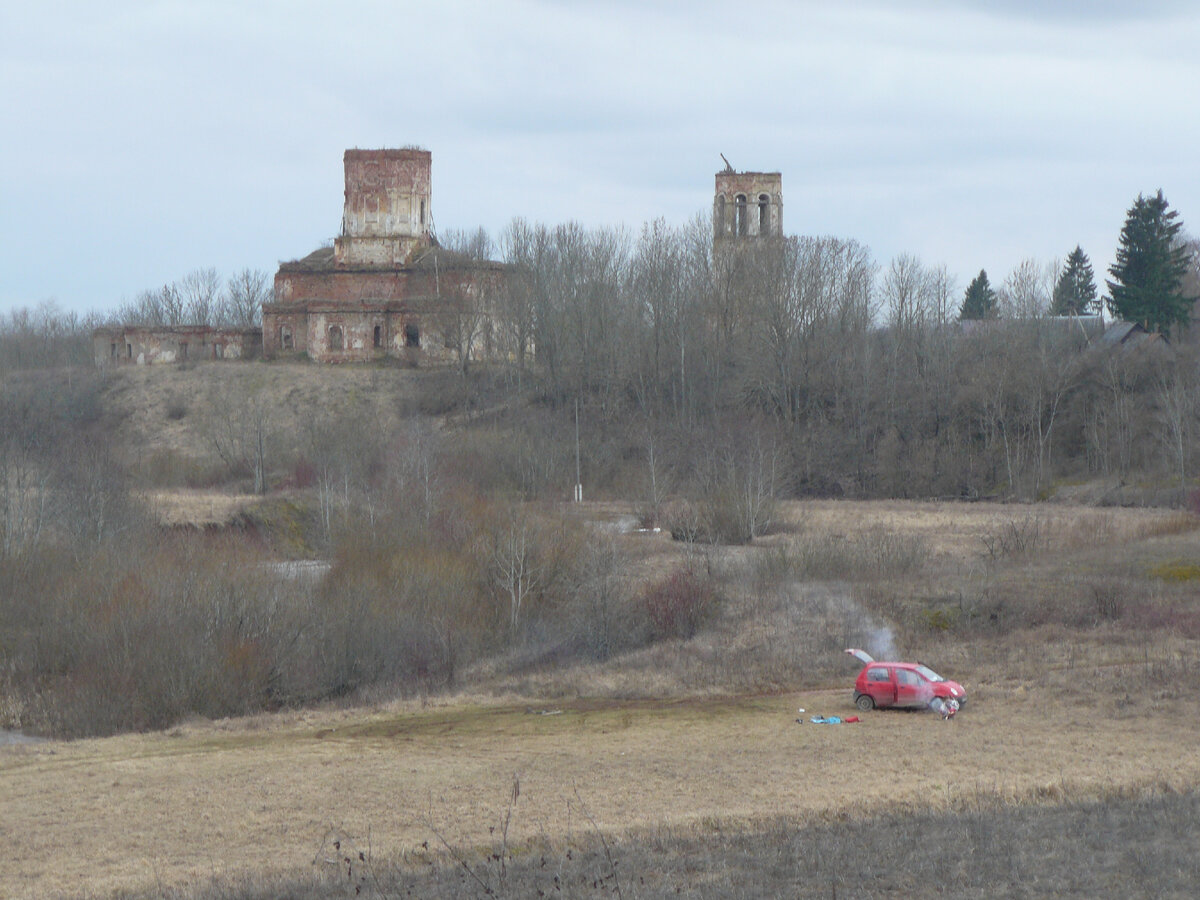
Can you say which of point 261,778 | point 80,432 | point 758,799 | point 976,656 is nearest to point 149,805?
point 261,778

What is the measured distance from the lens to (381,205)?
5659cm

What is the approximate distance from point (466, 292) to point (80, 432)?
1573 cm

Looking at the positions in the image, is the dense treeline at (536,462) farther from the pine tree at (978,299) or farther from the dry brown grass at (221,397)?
the pine tree at (978,299)

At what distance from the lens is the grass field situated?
38.8ft

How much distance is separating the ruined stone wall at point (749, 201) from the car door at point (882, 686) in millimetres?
44632

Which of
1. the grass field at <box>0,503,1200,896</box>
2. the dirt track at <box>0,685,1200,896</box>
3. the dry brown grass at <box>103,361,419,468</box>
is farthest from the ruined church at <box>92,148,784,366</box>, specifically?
the dirt track at <box>0,685,1200,896</box>

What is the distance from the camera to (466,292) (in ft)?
184

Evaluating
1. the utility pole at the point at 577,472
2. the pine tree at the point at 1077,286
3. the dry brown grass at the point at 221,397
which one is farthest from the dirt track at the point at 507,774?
the pine tree at the point at 1077,286

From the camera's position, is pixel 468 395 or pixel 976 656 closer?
pixel 976 656

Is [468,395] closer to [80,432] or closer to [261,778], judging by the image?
[80,432]

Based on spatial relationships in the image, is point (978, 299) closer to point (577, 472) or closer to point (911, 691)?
point (577, 472)

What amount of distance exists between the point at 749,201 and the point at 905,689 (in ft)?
151

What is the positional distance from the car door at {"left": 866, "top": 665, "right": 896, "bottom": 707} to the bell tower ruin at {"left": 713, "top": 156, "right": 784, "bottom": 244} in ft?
146

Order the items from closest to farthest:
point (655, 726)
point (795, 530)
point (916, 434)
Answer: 1. point (655, 726)
2. point (795, 530)
3. point (916, 434)
